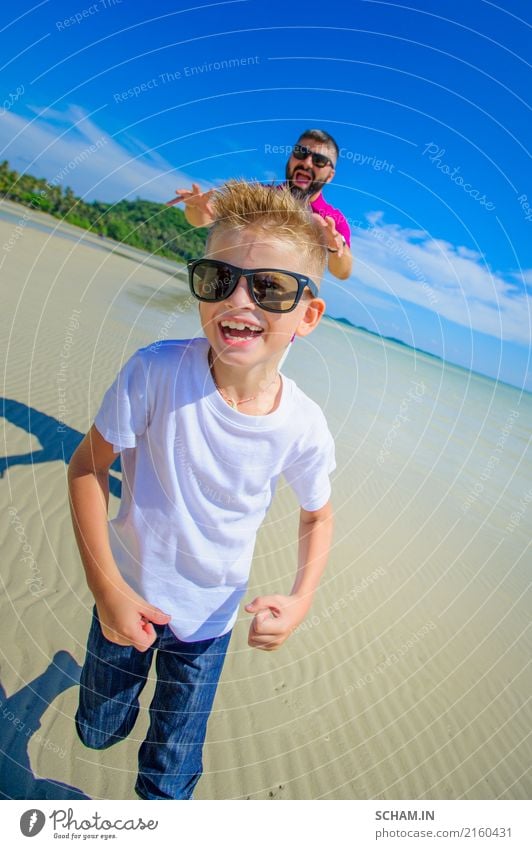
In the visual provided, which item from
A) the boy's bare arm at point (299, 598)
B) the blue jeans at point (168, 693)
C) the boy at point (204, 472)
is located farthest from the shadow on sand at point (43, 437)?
the boy's bare arm at point (299, 598)

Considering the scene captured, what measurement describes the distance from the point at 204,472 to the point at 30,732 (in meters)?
1.95

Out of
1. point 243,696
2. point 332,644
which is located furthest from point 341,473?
point 243,696

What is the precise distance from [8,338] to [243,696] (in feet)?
23.9

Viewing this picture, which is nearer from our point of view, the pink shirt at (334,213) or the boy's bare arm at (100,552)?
the boy's bare arm at (100,552)

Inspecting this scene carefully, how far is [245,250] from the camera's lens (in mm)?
1763

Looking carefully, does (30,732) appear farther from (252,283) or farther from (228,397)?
(252,283)

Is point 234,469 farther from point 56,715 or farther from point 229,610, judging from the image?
point 56,715

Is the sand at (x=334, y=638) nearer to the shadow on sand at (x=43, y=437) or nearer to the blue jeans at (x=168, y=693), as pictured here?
the shadow on sand at (x=43, y=437)

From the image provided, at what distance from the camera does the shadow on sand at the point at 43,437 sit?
5.43 meters

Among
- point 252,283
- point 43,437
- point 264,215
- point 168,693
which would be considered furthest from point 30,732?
point 43,437

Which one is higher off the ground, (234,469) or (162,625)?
(234,469)

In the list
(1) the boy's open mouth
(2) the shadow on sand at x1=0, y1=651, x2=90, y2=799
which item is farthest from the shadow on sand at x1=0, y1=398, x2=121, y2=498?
(1) the boy's open mouth

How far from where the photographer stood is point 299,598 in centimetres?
207
